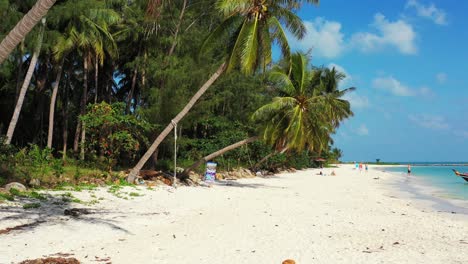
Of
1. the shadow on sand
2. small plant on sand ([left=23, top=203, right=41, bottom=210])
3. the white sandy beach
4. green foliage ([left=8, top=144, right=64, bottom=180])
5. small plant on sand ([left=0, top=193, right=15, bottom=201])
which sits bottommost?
the white sandy beach

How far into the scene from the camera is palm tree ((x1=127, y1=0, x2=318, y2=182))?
1500cm

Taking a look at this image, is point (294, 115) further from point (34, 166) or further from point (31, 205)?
point (31, 205)

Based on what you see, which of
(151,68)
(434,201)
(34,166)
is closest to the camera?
(34,166)

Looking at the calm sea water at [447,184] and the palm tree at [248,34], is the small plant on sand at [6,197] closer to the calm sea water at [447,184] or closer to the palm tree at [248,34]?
the palm tree at [248,34]

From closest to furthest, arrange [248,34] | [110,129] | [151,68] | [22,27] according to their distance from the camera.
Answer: [22,27], [248,34], [110,129], [151,68]

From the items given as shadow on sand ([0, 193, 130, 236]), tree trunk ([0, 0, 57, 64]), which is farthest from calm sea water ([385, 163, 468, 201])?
tree trunk ([0, 0, 57, 64])

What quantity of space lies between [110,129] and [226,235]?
12.4 metres

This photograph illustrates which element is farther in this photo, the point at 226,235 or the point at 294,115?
the point at 294,115

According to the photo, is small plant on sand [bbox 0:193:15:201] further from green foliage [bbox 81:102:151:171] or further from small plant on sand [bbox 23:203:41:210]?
green foliage [bbox 81:102:151:171]

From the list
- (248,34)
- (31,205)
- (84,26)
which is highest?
(84,26)

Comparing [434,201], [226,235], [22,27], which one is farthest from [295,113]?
[22,27]

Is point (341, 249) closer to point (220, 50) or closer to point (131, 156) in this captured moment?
point (131, 156)

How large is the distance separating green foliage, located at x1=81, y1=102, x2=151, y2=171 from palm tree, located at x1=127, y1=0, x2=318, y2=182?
7.31 feet

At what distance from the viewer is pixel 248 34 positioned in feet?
49.7
